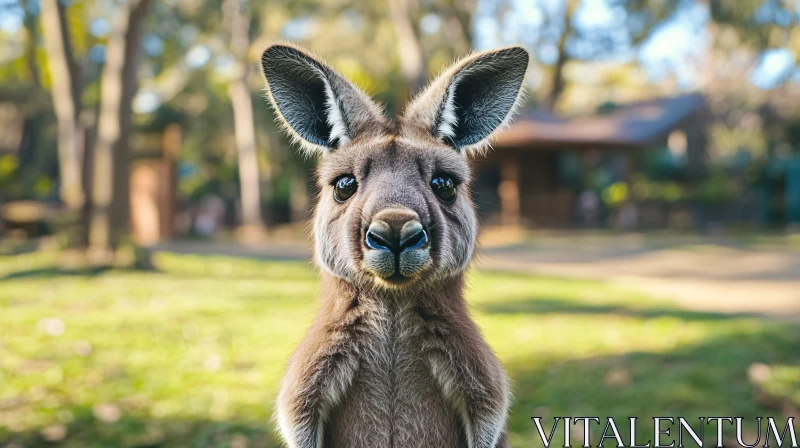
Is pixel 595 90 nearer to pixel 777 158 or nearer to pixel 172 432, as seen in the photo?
pixel 777 158

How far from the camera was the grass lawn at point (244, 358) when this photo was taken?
4.34m

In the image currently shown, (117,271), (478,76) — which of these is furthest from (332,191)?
(117,271)

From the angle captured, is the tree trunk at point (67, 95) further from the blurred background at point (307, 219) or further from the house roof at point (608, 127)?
the house roof at point (608, 127)

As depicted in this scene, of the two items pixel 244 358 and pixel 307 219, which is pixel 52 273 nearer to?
pixel 244 358

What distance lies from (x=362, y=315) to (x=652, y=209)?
24116mm

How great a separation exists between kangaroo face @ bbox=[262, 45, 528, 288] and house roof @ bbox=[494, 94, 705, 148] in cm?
1857

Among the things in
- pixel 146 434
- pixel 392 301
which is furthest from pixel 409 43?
pixel 392 301

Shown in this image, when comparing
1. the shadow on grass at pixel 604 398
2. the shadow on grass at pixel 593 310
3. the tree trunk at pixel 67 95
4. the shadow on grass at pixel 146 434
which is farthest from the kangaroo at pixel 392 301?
the tree trunk at pixel 67 95

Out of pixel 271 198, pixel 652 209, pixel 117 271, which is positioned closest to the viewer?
pixel 117 271

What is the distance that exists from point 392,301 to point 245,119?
1911cm

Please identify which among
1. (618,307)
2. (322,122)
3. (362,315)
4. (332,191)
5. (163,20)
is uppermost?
(163,20)

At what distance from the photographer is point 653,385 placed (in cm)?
523

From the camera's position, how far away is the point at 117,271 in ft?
36.7

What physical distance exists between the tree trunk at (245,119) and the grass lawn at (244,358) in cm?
1095
